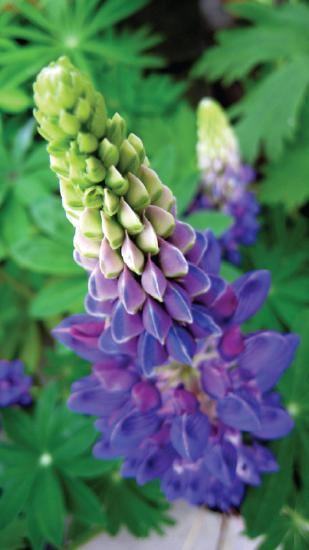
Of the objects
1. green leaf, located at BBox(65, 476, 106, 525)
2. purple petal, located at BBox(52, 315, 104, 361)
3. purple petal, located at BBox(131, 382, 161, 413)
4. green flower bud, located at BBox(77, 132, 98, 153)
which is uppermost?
green flower bud, located at BBox(77, 132, 98, 153)

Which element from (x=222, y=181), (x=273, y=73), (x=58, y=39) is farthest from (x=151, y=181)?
(x=273, y=73)

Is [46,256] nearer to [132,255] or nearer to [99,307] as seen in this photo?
[99,307]

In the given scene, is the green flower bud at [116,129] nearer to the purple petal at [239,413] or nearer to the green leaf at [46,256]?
the purple petal at [239,413]

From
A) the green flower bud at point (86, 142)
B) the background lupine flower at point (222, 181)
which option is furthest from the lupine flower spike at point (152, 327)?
the background lupine flower at point (222, 181)

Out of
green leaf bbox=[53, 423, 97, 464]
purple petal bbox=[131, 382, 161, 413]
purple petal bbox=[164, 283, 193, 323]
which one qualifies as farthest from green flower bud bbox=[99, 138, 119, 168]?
green leaf bbox=[53, 423, 97, 464]

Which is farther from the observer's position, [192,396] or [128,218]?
[192,396]

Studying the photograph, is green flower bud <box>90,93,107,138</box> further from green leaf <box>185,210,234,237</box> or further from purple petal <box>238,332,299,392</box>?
green leaf <box>185,210,234,237</box>

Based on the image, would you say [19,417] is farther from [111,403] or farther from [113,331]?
[113,331]
